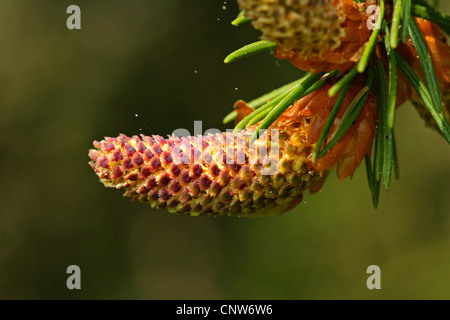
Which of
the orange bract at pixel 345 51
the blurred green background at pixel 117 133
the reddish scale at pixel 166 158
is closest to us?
the orange bract at pixel 345 51

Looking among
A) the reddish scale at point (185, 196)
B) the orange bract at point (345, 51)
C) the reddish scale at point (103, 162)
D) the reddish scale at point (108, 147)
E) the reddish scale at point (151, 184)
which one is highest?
the orange bract at point (345, 51)

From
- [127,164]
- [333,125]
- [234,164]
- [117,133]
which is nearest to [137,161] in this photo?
[127,164]

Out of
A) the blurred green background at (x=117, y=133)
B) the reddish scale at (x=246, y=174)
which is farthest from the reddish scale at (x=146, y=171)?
the blurred green background at (x=117, y=133)

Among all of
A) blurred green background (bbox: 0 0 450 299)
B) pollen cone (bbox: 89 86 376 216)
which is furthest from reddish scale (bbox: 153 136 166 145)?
blurred green background (bbox: 0 0 450 299)

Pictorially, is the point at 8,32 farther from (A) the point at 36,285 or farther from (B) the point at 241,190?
(B) the point at 241,190

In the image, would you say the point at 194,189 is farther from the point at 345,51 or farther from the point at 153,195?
the point at 345,51

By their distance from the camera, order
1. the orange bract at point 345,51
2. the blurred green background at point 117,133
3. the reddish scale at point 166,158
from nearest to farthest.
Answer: the orange bract at point 345,51 < the reddish scale at point 166,158 < the blurred green background at point 117,133

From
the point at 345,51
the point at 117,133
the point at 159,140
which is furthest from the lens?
the point at 117,133

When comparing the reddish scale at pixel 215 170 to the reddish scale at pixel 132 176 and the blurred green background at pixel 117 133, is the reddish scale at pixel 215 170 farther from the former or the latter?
the blurred green background at pixel 117 133
